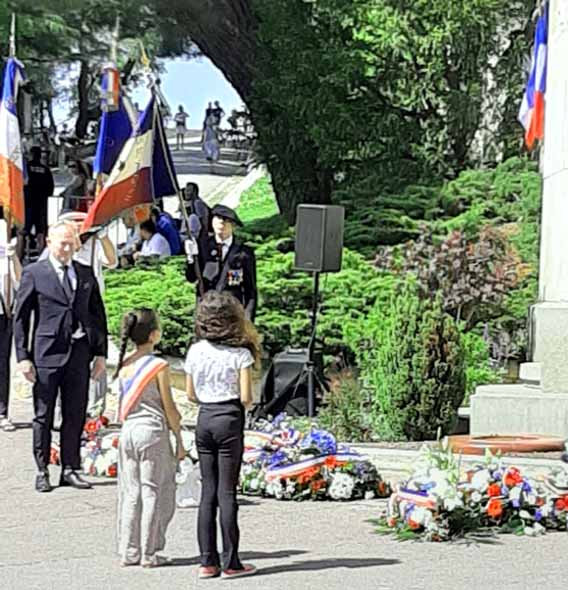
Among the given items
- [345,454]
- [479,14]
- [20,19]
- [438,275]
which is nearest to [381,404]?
[345,454]

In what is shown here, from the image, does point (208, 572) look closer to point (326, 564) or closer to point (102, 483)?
point (326, 564)

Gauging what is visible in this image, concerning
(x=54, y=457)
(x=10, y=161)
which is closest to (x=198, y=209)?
(x=10, y=161)

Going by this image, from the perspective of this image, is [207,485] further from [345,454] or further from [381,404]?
[381,404]

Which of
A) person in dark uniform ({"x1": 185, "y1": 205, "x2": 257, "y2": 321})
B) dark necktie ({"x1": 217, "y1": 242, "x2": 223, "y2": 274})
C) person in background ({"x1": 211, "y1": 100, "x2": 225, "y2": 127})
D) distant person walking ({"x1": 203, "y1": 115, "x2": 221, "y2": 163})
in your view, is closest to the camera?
person in dark uniform ({"x1": 185, "y1": 205, "x2": 257, "y2": 321})

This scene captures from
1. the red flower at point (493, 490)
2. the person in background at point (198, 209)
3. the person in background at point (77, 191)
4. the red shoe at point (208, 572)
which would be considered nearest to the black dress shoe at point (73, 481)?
the red shoe at point (208, 572)

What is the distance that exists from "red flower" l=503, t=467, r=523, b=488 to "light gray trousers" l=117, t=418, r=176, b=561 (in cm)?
217

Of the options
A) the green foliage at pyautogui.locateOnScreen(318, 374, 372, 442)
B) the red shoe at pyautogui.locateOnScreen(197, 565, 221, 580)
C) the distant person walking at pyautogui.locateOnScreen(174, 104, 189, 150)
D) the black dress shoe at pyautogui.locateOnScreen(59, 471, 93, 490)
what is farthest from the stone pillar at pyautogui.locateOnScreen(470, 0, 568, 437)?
the distant person walking at pyautogui.locateOnScreen(174, 104, 189, 150)

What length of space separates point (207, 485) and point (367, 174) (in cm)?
1447

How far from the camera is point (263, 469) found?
373 inches

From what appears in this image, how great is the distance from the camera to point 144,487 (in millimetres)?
7316

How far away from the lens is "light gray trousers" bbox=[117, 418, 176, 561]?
7312 millimetres

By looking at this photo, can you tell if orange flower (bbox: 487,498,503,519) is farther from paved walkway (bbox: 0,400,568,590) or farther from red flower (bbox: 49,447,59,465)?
red flower (bbox: 49,447,59,465)

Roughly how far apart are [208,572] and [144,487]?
1.83ft

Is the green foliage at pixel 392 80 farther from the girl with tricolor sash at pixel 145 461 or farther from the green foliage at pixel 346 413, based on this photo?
the girl with tricolor sash at pixel 145 461
